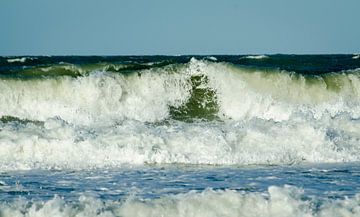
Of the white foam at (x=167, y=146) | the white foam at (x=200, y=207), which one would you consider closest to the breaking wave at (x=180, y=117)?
the white foam at (x=167, y=146)

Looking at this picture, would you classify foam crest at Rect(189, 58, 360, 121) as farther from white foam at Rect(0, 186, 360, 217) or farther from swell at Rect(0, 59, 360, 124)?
white foam at Rect(0, 186, 360, 217)

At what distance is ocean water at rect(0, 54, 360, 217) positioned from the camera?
6340 mm

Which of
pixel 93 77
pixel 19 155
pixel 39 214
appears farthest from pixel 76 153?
pixel 93 77

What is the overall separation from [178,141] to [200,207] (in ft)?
15.3

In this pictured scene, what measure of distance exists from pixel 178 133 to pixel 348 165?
267 cm

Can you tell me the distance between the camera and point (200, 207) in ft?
20.3

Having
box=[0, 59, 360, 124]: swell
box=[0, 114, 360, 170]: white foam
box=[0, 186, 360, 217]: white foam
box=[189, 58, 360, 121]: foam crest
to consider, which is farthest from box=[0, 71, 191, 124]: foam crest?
box=[0, 186, 360, 217]: white foam

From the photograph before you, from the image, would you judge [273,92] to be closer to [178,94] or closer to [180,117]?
[178,94]

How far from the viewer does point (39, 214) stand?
19.8 feet

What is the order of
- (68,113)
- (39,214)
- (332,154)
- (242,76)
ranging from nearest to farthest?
(39,214) < (332,154) < (68,113) < (242,76)

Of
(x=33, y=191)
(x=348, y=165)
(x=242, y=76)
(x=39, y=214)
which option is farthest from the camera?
(x=242, y=76)

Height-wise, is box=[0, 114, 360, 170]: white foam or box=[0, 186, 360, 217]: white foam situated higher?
box=[0, 186, 360, 217]: white foam

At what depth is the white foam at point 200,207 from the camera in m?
6.09

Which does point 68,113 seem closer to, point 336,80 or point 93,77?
point 93,77
